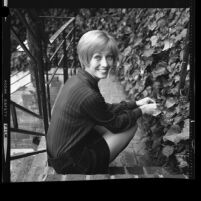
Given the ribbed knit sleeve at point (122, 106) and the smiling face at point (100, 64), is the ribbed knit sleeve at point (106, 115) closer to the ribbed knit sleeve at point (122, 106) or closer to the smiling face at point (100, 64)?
the ribbed knit sleeve at point (122, 106)

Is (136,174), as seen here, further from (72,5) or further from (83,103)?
(72,5)

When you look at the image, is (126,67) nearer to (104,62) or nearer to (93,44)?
(104,62)

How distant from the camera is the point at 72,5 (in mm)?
3170

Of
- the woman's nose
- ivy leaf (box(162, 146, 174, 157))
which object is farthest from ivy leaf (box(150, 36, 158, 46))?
ivy leaf (box(162, 146, 174, 157))

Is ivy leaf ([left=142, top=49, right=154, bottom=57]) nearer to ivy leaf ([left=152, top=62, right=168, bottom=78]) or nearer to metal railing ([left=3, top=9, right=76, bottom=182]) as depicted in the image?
ivy leaf ([left=152, top=62, right=168, bottom=78])

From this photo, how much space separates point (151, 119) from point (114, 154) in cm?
39

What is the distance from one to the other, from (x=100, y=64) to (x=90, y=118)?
0.40 m

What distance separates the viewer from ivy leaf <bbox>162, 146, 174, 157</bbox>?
3.31 metres

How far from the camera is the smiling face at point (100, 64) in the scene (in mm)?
3182

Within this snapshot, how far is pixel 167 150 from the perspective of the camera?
332 centimetres

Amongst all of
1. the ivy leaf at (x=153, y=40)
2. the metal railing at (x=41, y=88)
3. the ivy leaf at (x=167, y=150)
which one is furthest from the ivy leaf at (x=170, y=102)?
the metal railing at (x=41, y=88)

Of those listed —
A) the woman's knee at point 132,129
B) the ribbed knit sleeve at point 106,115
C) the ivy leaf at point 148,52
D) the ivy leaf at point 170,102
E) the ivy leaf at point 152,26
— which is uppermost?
the ivy leaf at point 152,26

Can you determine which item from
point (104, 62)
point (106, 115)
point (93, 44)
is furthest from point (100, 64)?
point (106, 115)

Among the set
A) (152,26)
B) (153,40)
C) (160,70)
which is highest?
(152,26)
